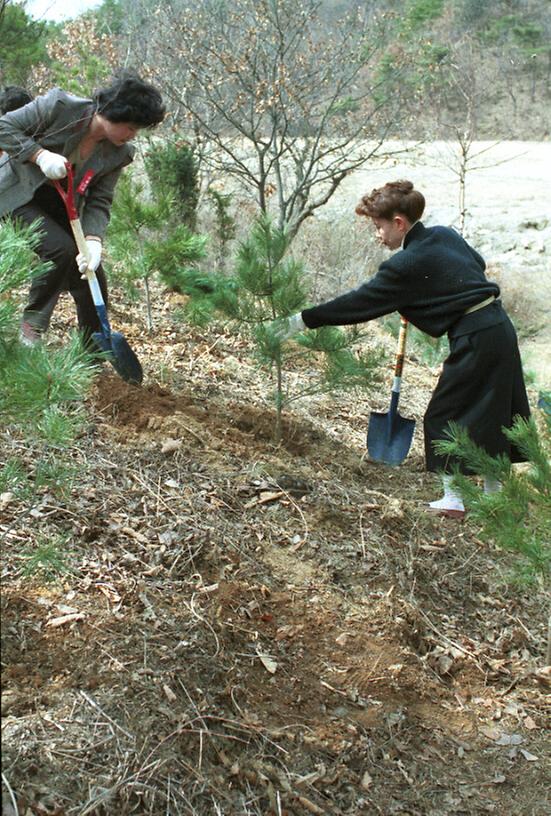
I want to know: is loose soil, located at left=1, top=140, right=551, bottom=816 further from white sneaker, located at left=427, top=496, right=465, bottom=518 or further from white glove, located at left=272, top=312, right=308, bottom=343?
white glove, located at left=272, top=312, right=308, bottom=343

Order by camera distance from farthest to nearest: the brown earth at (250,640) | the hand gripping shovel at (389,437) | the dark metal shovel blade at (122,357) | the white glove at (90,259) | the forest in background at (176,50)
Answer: the forest in background at (176,50) < the hand gripping shovel at (389,437) < the dark metal shovel blade at (122,357) < the white glove at (90,259) < the brown earth at (250,640)

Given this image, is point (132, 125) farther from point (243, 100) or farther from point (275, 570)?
point (243, 100)

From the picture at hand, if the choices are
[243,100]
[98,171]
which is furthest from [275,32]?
[98,171]

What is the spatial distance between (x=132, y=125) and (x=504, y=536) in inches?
103

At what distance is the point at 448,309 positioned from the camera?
3930 millimetres

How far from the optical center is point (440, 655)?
10.6 ft

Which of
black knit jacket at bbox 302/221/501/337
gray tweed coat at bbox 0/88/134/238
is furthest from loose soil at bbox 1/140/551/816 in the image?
gray tweed coat at bbox 0/88/134/238

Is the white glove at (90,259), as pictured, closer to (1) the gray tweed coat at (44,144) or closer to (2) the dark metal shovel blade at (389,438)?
(1) the gray tweed coat at (44,144)

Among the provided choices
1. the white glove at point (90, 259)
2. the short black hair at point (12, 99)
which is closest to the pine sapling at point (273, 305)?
the white glove at point (90, 259)

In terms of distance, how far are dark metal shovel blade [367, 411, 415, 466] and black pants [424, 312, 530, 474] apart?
1.49ft

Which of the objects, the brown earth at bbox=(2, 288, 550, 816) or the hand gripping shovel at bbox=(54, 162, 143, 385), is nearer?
the brown earth at bbox=(2, 288, 550, 816)

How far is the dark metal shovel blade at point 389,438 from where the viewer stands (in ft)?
14.9

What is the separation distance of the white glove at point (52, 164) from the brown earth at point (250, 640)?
42.8 inches

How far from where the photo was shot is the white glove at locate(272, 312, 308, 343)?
3.91 m
